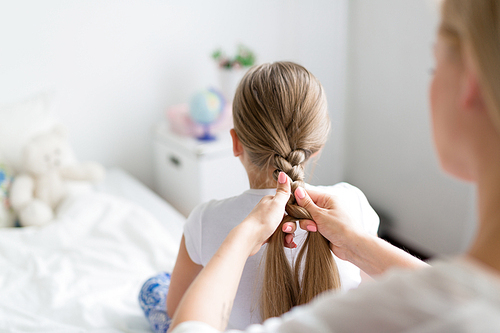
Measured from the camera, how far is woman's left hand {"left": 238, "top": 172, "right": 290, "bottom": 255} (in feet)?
2.45

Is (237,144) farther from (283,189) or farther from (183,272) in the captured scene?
(183,272)

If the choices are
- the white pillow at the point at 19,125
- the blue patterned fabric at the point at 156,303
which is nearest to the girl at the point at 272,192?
the blue patterned fabric at the point at 156,303

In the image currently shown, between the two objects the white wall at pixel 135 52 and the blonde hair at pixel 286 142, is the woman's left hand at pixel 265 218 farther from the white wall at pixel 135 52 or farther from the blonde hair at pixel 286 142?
the white wall at pixel 135 52

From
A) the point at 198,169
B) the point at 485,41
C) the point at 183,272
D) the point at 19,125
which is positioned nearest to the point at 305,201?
the point at 183,272

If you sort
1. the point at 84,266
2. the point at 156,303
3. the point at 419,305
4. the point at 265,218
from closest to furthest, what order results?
the point at 419,305 < the point at 265,218 < the point at 156,303 < the point at 84,266

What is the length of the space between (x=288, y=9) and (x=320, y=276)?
6.21 feet

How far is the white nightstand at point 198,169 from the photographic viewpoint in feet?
6.19

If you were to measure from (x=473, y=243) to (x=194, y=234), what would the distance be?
2.16 feet

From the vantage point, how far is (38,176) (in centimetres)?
171

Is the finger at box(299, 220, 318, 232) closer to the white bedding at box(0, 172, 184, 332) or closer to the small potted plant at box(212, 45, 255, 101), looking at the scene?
the white bedding at box(0, 172, 184, 332)

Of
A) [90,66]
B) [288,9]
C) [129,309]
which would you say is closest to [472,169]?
[129,309]

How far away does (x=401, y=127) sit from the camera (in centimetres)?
218

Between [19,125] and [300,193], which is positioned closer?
[300,193]

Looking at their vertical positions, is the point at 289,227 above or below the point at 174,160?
above
